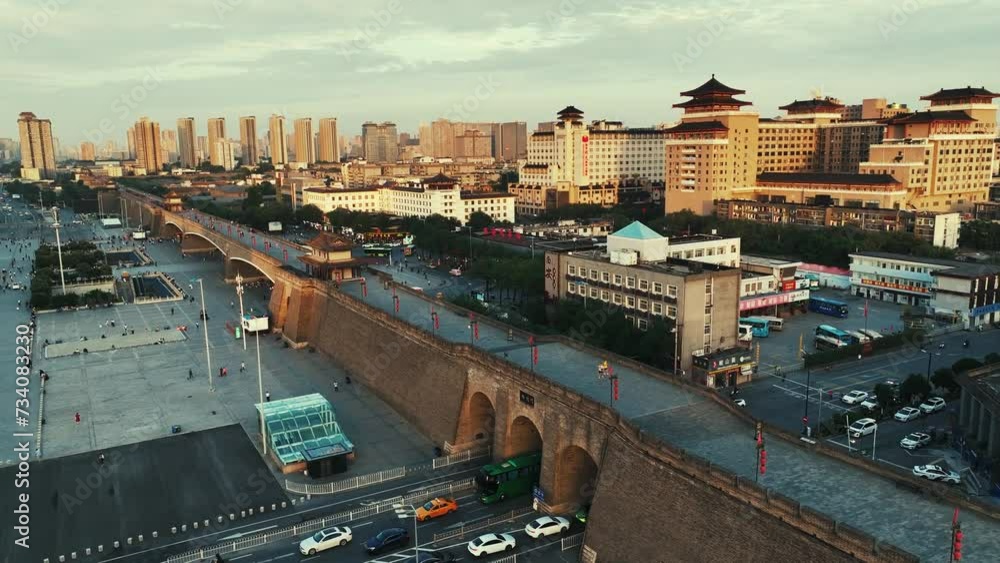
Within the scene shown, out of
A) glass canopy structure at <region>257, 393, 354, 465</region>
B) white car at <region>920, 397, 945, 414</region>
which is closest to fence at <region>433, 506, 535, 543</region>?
glass canopy structure at <region>257, 393, 354, 465</region>

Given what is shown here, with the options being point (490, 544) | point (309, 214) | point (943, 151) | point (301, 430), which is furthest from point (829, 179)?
point (490, 544)

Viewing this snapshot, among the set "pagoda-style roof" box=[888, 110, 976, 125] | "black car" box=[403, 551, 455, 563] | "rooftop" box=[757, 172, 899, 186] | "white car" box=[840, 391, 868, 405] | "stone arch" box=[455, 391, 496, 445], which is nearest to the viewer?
"black car" box=[403, 551, 455, 563]

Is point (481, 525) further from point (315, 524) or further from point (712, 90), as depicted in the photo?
point (712, 90)

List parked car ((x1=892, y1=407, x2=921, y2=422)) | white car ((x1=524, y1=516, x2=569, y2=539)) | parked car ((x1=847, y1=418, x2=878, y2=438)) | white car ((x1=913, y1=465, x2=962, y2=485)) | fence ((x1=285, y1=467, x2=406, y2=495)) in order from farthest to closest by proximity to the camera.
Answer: parked car ((x1=892, y1=407, x2=921, y2=422)) → parked car ((x1=847, y1=418, x2=878, y2=438)) → fence ((x1=285, y1=467, x2=406, y2=495)) → white car ((x1=913, y1=465, x2=962, y2=485)) → white car ((x1=524, y1=516, x2=569, y2=539))

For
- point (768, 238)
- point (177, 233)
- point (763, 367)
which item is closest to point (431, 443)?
point (763, 367)

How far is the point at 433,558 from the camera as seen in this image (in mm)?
22969

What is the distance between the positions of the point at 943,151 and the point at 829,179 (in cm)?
1304

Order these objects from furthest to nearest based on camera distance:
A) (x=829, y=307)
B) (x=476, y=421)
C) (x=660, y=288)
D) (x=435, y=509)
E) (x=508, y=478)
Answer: (x=829, y=307) < (x=660, y=288) < (x=476, y=421) < (x=508, y=478) < (x=435, y=509)

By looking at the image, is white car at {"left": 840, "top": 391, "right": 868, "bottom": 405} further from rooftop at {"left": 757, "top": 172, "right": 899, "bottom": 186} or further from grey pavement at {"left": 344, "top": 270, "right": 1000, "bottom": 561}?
rooftop at {"left": 757, "top": 172, "right": 899, "bottom": 186}

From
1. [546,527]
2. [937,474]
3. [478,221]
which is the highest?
[478,221]

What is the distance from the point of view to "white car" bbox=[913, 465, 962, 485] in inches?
1075

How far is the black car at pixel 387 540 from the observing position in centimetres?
2380

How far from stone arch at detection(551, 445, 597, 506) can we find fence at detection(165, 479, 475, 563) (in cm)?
418

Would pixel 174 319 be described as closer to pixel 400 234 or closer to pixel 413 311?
pixel 413 311
